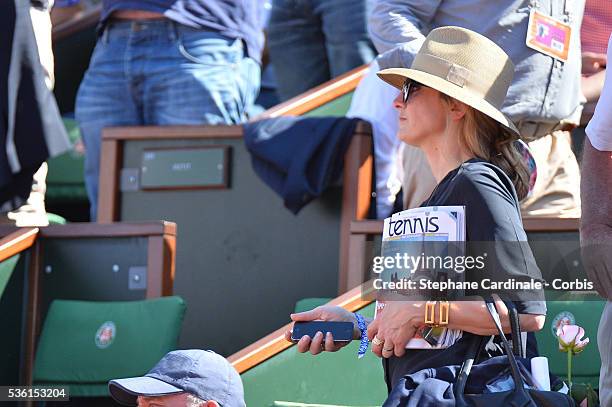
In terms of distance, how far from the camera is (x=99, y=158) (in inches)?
233

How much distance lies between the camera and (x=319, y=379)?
428cm

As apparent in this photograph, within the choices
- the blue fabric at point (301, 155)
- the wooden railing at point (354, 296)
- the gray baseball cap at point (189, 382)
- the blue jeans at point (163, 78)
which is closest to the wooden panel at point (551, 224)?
the wooden railing at point (354, 296)

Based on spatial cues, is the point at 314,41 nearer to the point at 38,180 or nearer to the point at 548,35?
the point at 38,180

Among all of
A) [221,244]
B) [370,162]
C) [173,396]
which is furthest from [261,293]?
[173,396]

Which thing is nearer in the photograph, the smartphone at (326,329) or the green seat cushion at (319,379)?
the smartphone at (326,329)

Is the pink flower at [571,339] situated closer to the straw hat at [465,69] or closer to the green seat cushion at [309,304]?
the straw hat at [465,69]

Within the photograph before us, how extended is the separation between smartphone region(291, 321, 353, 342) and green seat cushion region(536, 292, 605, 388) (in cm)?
119

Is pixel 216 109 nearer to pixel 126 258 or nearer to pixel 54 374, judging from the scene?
pixel 126 258

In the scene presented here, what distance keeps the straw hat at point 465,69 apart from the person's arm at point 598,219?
0.98ft

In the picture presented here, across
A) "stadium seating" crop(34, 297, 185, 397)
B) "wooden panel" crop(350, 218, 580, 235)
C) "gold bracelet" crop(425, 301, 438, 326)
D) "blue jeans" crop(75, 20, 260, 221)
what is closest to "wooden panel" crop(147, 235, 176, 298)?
"stadium seating" crop(34, 297, 185, 397)

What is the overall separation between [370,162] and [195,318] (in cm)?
96

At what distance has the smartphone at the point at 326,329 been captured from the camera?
3143 millimetres

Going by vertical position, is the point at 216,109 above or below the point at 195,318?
above

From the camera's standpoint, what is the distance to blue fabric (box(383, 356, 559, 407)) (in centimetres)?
289
